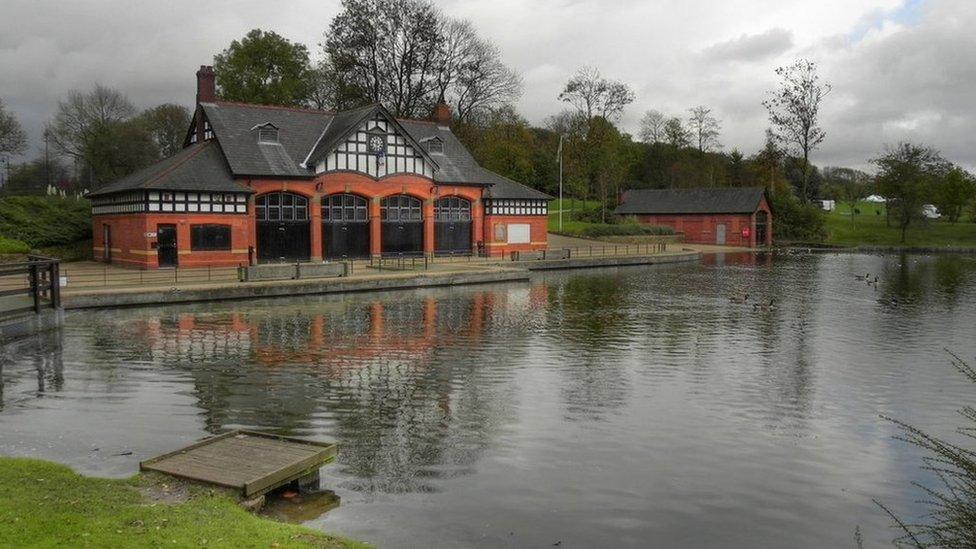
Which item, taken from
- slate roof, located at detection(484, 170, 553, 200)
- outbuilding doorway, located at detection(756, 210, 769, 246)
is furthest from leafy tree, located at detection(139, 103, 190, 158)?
outbuilding doorway, located at detection(756, 210, 769, 246)

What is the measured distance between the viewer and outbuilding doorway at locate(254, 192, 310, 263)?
3788cm

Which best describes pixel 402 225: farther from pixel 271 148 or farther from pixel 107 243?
pixel 107 243

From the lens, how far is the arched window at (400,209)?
4184cm

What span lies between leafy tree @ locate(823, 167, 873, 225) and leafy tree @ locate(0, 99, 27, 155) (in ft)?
243

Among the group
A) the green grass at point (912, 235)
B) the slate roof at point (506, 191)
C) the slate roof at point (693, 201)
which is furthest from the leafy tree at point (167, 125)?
the green grass at point (912, 235)

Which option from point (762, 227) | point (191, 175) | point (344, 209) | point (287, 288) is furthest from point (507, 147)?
point (287, 288)

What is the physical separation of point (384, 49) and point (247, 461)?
4897 centimetres

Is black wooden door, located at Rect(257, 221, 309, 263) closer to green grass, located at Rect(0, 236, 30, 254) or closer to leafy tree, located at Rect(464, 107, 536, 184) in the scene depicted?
green grass, located at Rect(0, 236, 30, 254)

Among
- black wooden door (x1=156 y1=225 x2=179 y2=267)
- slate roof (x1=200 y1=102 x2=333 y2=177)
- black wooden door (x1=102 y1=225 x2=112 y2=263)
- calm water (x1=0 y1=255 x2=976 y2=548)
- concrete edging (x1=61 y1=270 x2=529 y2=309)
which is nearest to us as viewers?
calm water (x1=0 y1=255 x2=976 y2=548)

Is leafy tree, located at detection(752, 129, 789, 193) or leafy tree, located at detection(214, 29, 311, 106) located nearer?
leafy tree, located at detection(214, 29, 311, 106)

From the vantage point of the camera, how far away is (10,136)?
57156 mm

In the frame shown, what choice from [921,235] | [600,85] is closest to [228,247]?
[600,85]

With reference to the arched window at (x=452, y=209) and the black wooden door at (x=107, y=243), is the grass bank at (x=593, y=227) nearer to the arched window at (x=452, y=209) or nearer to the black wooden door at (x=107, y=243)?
the arched window at (x=452, y=209)

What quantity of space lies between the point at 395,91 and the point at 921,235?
157 feet
